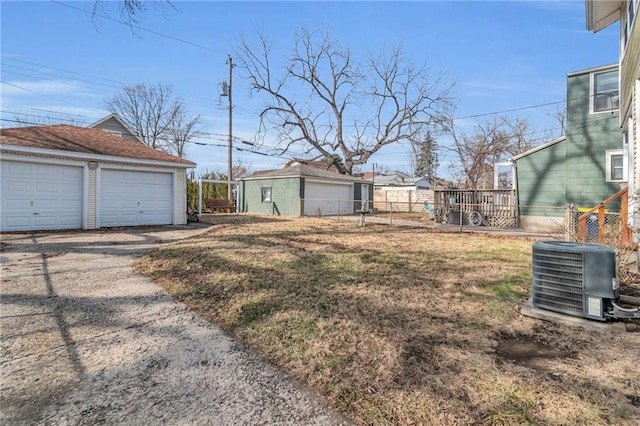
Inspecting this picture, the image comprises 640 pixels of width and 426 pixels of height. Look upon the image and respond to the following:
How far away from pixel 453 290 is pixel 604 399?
2.41 metres

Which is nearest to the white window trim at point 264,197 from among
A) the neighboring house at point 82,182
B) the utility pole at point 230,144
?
the utility pole at point 230,144

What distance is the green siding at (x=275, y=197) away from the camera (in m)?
19.3

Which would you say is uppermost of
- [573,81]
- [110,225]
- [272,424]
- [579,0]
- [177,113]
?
[177,113]

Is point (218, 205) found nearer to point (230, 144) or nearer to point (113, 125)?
point (230, 144)

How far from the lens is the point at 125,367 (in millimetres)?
2525

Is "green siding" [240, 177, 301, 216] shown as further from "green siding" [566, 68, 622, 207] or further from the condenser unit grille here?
the condenser unit grille

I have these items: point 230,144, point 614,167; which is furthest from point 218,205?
point 614,167

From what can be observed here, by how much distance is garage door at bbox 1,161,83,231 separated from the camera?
975 cm

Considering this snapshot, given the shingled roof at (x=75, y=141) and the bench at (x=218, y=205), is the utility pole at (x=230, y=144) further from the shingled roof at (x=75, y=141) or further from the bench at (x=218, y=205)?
the shingled roof at (x=75, y=141)

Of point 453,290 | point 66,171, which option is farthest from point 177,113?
point 453,290

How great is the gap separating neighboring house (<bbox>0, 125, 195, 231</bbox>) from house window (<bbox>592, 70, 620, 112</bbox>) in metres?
14.8

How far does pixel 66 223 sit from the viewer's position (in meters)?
Answer: 10.8

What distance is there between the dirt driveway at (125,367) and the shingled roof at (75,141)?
299 inches

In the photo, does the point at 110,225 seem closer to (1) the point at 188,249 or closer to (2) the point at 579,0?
(1) the point at 188,249
